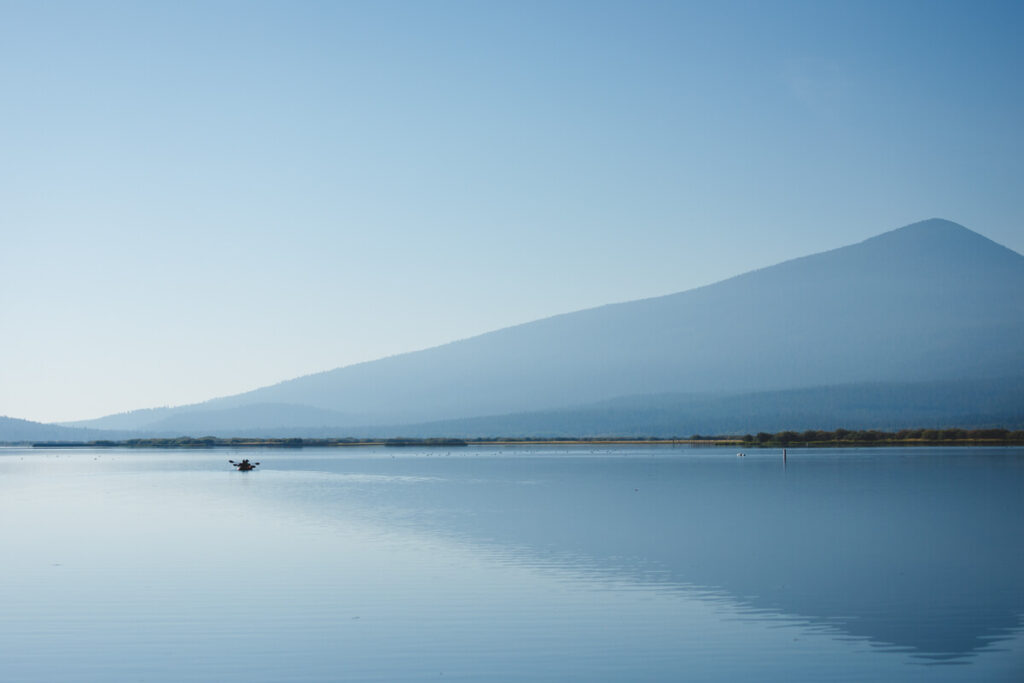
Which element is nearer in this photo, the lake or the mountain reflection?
the lake

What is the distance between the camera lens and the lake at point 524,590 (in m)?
16.0

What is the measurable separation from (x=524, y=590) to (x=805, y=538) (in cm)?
1054

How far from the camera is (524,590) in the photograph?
852 inches

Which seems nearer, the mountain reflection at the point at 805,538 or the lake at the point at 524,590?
the lake at the point at 524,590

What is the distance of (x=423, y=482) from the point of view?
59531mm

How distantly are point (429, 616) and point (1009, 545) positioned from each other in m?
15.6

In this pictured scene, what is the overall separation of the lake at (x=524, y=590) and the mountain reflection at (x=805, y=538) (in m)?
0.11

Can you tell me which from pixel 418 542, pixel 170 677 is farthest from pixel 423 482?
pixel 170 677

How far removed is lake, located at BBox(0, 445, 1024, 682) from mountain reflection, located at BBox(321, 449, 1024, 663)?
11 cm

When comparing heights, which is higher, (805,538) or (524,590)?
(805,538)

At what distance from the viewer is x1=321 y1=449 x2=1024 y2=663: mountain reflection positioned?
757 inches

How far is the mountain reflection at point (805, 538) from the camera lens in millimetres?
19234

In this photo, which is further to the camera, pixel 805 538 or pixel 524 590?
pixel 805 538

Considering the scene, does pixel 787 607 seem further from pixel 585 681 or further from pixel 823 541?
pixel 823 541
